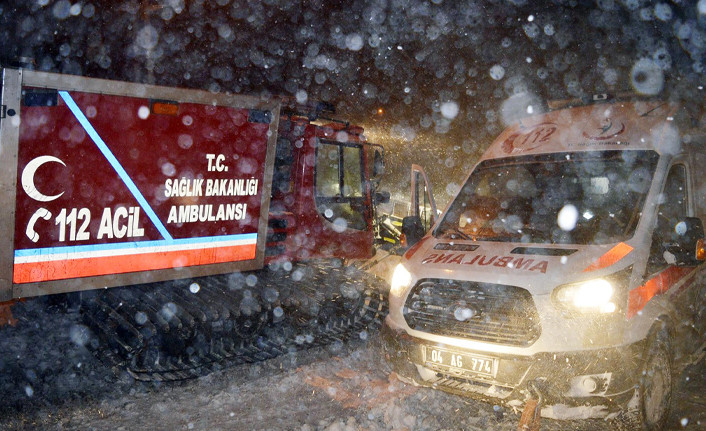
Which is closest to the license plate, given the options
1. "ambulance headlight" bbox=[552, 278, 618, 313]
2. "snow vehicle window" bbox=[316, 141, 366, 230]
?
"ambulance headlight" bbox=[552, 278, 618, 313]

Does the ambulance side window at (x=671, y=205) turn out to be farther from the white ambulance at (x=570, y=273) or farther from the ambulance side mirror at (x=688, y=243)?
the ambulance side mirror at (x=688, y=243)

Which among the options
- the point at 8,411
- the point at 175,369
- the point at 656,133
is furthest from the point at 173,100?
the point at 656,133

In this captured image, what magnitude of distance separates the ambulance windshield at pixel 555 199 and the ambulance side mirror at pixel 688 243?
33cm

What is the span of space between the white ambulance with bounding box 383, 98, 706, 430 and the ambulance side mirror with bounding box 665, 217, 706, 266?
0.04ft

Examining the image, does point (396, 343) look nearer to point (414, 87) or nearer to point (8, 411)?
point (8, 411)

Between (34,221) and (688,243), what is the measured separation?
505 centimetres

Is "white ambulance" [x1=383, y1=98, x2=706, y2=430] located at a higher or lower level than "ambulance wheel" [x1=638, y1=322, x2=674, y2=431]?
higher

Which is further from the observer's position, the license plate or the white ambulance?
the license plate

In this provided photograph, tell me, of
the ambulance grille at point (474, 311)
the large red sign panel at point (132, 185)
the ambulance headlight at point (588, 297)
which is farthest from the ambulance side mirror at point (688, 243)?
the large red sign panel at point (132, 185)

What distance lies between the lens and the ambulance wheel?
13.3ft

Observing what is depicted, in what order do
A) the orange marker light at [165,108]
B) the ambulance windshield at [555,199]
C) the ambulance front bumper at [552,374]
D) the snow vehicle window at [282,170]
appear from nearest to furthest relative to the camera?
the ambulance front bumper at [552,374] → the ambulance windshield at [555,199] → the orange marker light at [165,108] → the snow vehicle window at [282,170]

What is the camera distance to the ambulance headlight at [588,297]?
3.81 metres

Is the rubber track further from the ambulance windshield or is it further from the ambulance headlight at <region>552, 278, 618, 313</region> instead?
the ambulance headlight at <region>552, 278, 618, 313</region>

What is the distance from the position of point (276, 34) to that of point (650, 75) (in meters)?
13.7
